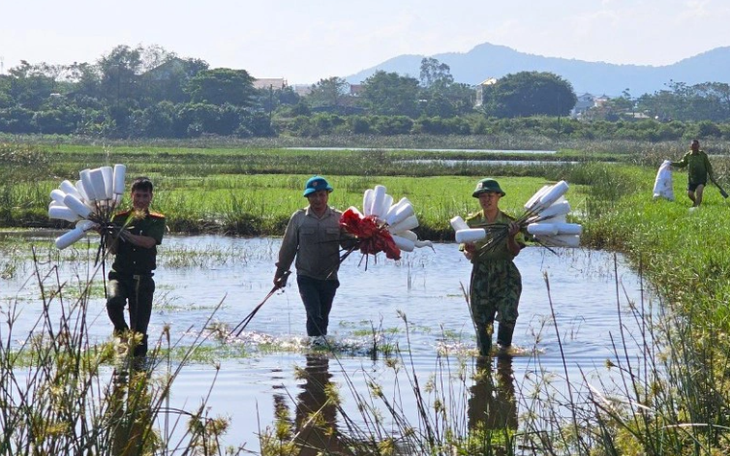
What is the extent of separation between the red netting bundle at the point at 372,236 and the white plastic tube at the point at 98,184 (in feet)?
6.41

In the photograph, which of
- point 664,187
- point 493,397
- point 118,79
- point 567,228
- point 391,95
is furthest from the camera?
point 391,95

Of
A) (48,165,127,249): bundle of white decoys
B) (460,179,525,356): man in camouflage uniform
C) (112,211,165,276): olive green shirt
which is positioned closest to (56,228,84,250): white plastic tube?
(48,165,127,249): bundle of white decoys

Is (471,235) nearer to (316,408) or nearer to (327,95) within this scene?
(316,408)

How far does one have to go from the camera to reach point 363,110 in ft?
425

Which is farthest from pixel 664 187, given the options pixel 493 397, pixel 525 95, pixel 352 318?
pixel 525 95

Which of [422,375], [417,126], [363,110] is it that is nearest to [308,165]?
[422,375]

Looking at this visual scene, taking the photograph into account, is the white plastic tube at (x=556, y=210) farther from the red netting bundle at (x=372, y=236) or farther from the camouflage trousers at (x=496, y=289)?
the red netting bundle at (x=372, y=236)

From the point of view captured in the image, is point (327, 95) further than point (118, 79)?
Yes

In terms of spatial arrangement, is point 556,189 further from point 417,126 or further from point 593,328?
point 417,126

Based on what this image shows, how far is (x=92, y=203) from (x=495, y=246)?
117 inches

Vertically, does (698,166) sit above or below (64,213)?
below

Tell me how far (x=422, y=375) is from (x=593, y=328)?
361cm

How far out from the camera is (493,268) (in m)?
9.49

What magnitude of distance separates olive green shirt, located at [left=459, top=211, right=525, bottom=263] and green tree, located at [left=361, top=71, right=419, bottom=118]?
382ft
